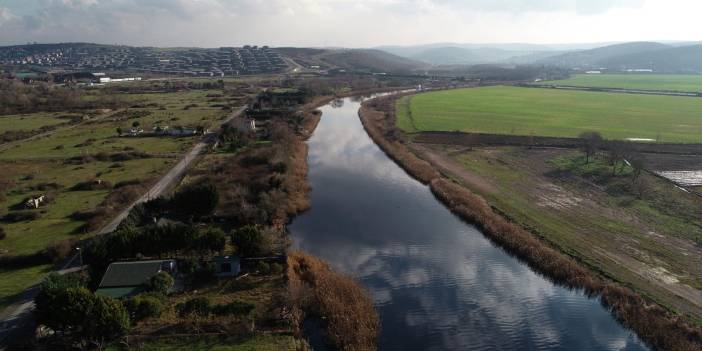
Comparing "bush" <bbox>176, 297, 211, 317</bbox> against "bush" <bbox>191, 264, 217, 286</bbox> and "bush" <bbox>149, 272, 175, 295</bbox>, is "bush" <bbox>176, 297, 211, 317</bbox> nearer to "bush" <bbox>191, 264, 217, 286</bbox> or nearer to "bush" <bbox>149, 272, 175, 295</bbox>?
"bush" <bbox>149, 272, 175, 295</bbox>

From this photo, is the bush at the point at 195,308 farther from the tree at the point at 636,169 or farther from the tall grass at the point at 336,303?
the tree at the point at 636,169

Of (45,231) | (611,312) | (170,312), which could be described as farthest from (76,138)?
(611,312)

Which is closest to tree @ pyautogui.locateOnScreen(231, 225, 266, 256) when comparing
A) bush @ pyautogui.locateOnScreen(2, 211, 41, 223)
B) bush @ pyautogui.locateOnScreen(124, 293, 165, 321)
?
bush @ pyautogui.locateOnScreen(124, 293, 165, 321)

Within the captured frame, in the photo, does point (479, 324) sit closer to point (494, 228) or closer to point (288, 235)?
point (494, 228)

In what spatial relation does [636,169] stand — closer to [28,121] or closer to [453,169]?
[453,169]

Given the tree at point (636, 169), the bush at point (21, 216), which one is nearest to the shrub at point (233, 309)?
the bush at point (21, 216)

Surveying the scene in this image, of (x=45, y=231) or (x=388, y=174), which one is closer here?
(x=45, y=231)
